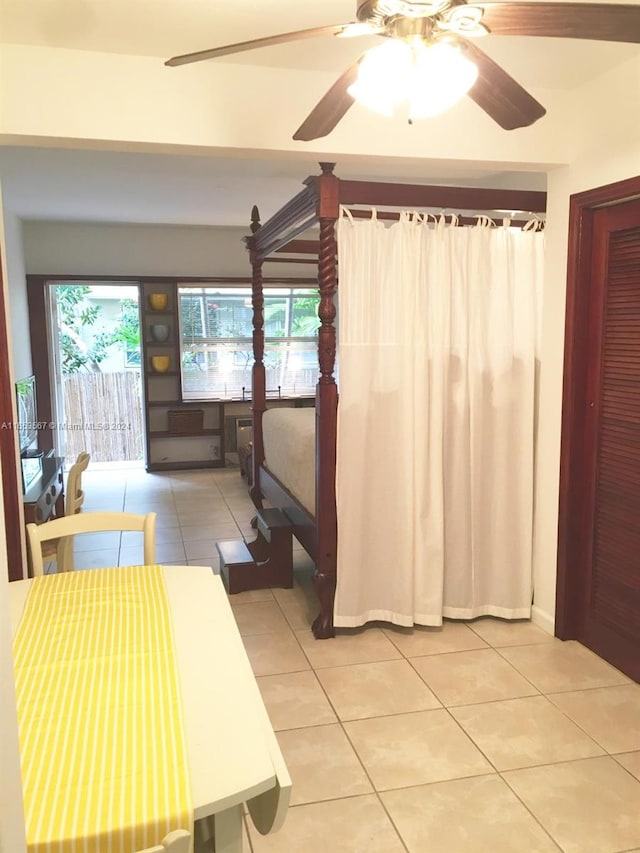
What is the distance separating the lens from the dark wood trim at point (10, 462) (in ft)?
9.00

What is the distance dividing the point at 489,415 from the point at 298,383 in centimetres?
461

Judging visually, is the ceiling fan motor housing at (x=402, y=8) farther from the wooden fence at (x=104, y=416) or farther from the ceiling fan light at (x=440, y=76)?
the wooden fence at (x=104, y=416)

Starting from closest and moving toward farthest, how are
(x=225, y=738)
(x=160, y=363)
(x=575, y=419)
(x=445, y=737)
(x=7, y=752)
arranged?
(x=7, y=752) → (x=225, y=738) → (x=445, y=737) → (x=575, y=419) → (x=160, y=363)

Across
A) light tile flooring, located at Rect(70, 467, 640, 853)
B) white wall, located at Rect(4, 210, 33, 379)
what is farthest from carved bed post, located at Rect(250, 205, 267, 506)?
white wall, located at Rect(4, 210, 33, 379)

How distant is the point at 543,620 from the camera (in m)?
3.41

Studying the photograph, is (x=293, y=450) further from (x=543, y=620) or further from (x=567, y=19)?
(x=567, y=19)

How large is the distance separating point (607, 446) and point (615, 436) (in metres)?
0.07

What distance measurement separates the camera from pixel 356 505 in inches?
127

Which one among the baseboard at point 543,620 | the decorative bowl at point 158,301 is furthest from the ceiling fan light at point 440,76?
the decorative bowl at point 158,301

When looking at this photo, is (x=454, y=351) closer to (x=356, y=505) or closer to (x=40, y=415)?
(x=356, y=505)

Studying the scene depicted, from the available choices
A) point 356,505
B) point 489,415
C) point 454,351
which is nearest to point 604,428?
point 489,415

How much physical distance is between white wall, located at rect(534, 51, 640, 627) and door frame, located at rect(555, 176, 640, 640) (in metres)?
0.05

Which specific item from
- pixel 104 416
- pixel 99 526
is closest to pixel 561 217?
pixel 99 526

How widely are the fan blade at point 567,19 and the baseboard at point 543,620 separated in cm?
Answer: 264
